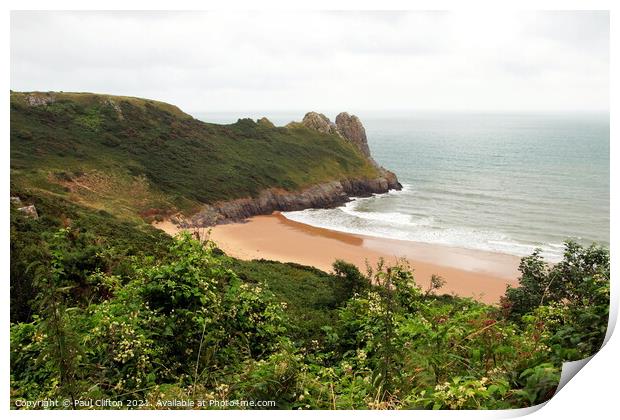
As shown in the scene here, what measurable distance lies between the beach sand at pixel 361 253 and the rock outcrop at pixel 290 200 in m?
0.25

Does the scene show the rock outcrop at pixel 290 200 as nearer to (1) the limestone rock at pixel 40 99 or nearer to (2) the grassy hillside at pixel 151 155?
(2) the grassy hillside at pixel 151 155

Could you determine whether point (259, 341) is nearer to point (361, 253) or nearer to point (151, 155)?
point (361, 253)

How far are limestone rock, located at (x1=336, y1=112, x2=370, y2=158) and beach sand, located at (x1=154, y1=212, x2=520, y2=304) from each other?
157 cm

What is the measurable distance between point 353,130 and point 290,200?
10.6 feet

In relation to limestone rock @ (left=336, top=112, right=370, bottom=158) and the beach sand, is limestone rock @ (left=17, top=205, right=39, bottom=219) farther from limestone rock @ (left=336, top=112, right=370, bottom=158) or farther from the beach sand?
limestone rock @ (left=336, top=112, right=370, bottom=158)

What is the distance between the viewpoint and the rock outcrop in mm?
9211

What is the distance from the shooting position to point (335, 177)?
9648 mm

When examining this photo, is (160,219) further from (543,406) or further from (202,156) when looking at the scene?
(543,406)

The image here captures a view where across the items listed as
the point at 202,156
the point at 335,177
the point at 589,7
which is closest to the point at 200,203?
the point at 202,156

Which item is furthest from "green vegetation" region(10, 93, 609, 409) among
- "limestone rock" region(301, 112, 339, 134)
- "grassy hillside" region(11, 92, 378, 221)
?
"limestone rock" region(301, 112, 339, 134)

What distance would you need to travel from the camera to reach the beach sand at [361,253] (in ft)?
21.9

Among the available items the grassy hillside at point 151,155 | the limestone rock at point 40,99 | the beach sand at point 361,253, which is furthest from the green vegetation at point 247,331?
the beach sand at point 361,253

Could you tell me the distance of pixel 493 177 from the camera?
721 cm

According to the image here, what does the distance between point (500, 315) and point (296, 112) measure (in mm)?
3414
